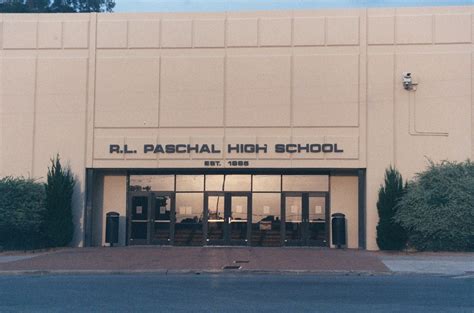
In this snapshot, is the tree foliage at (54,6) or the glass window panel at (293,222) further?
the tree foliage at (54,6)

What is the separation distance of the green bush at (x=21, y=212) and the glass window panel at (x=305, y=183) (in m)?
10.3

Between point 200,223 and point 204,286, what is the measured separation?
1376 cm

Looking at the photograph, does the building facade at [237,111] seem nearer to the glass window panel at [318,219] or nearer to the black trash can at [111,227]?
the glass window panel at [318,219]

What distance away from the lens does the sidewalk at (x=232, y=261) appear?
22.5 m

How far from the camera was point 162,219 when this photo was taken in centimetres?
3192

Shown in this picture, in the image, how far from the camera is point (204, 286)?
59.2ft

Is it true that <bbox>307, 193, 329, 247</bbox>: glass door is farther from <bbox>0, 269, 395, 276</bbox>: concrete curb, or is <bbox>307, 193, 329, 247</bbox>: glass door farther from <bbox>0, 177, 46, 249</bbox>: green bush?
<bbox>0, 177, 46, 249</bbox>: green bush

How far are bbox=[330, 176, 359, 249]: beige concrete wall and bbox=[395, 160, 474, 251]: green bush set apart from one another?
3.00m

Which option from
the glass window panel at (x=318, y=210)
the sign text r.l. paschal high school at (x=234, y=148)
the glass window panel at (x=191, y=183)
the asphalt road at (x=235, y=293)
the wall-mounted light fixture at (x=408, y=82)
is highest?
the wall-mounted light fixture at (x=408, y=82)

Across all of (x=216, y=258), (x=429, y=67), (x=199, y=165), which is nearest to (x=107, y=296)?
(x=216, y=258)

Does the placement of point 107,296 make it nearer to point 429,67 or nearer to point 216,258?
point 216,258

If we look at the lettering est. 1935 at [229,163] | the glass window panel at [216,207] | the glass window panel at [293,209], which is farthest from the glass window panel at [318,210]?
the glass window panel at [216,207]

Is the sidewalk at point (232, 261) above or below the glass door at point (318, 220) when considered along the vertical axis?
below

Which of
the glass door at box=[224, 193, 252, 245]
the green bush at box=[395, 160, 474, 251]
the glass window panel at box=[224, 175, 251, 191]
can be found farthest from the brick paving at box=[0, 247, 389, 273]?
the glass window panel at box=[224, 175, 251, 191]
